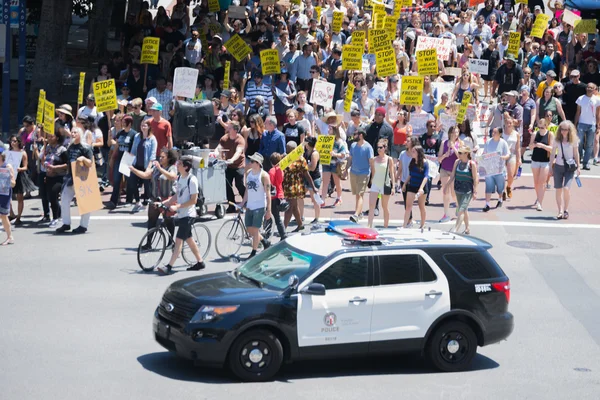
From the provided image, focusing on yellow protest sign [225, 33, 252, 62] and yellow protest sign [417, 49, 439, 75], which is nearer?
yellow protest sign [417, 49, 439, 75]

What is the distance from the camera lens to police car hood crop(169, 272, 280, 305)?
10.8 meters

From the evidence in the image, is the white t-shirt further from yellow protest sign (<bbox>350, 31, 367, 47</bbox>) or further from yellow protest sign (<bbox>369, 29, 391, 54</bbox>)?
yellow protest sign (<bbox>350, 31, 367, 47</bbox>)

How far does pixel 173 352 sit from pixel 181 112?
10.1 meters

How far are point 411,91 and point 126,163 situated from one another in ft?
22.4

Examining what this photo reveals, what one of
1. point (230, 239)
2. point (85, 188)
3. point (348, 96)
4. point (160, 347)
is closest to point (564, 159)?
point (348, 96)

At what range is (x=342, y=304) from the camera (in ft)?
36.2

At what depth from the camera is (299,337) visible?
1088 cm

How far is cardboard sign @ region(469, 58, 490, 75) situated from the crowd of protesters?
242mm

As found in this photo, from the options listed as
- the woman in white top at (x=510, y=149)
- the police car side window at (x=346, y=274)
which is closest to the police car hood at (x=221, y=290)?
the police car side window at (x=346, y=274)

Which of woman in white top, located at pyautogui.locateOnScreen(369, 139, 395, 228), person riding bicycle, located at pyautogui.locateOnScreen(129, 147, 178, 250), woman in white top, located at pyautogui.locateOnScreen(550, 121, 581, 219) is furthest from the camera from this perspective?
woman in white top, located at pyautogui.locateOnScreen(550, 121, 581, 219)

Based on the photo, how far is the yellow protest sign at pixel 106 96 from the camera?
21.2 meters

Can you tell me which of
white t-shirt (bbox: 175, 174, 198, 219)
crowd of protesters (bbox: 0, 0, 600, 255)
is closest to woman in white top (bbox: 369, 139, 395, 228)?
crowd of protesters (bbox: 0, 0, 600, 255)

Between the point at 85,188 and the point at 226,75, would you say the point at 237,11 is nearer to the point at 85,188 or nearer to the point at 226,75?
the point at 226,75

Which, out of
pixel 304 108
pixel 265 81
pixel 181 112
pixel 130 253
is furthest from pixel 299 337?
pixel 265 81
